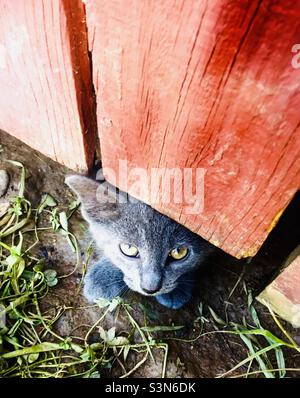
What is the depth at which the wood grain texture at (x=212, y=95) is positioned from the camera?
2.13ft

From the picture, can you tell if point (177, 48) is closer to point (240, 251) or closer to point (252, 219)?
point (252, 219)

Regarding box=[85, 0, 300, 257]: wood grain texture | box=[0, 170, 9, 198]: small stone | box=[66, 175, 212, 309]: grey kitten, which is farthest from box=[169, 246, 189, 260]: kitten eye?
box=[0, 170, 9, 198]: small stone

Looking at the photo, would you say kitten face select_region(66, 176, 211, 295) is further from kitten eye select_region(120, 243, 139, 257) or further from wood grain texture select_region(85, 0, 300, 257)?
wood grain texture select_region(85, 0, 300, 257)

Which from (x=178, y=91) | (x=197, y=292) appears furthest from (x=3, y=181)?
(x=178, y=91)

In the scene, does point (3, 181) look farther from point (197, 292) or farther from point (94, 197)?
point (197, 292)

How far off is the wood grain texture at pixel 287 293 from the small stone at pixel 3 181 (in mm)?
1207

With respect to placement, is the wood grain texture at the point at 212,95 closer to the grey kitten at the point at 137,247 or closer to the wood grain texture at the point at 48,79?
the wood grain texture at the point at 48,79

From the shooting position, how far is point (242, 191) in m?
0.95

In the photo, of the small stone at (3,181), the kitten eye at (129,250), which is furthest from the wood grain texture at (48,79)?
the small stone at (3,181)

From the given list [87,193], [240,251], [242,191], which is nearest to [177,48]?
[242,191]

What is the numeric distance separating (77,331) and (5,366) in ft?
0.89

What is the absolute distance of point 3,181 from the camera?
1.73 m

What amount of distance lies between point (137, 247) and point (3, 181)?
0.73 metres

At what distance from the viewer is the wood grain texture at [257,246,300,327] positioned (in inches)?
52.7
